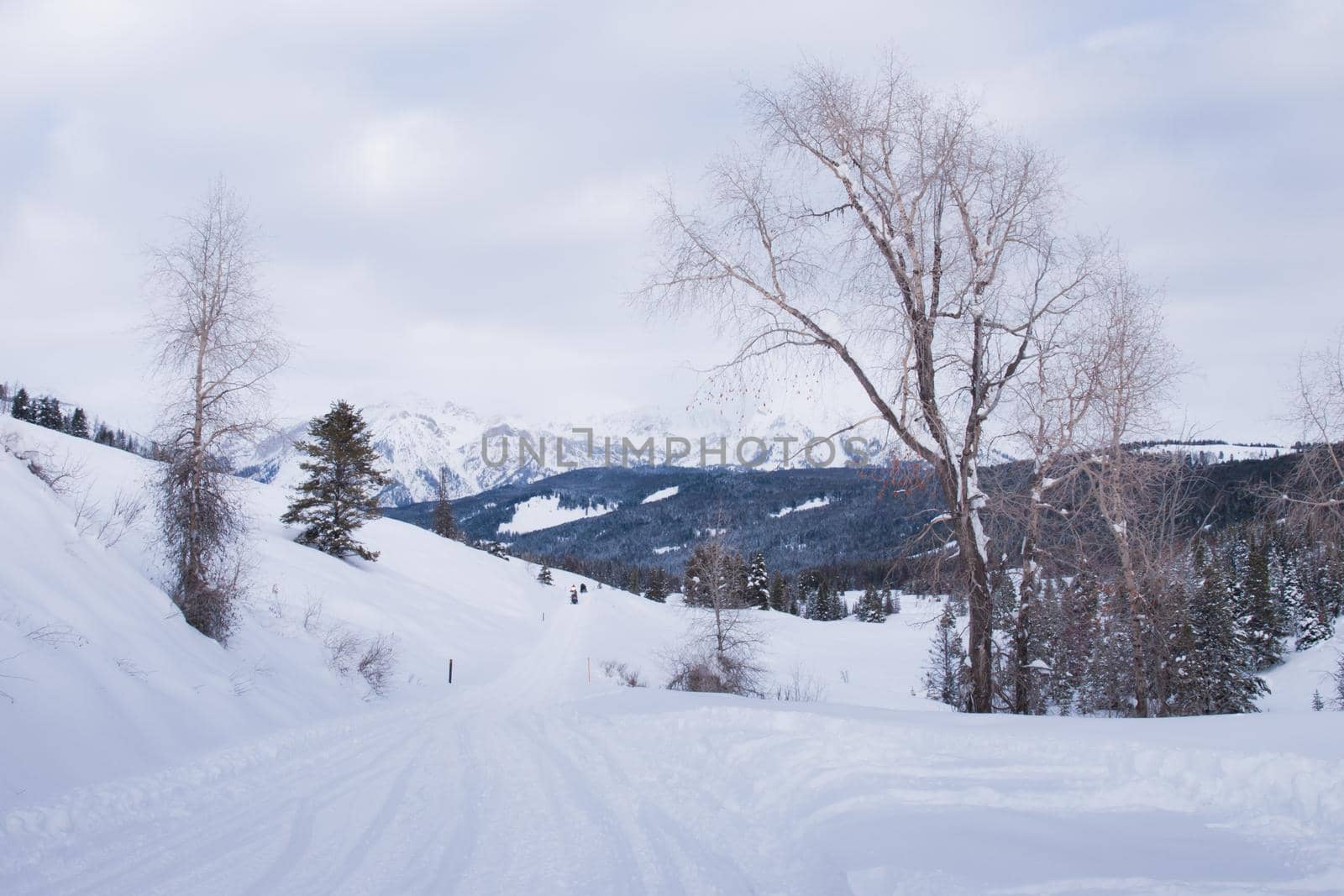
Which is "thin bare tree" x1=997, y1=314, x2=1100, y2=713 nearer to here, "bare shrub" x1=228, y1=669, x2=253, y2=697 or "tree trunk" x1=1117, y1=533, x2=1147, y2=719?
"tree trunk" x1=1117, y1=533, x2=1147, y2=719

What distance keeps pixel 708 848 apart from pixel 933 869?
1668 mm

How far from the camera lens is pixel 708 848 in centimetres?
483

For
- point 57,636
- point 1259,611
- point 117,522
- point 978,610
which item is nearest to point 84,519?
point 117,522

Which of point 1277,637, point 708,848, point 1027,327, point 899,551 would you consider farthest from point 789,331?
point 1277,637

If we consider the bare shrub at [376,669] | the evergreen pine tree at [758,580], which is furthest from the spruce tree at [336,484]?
the evergreen pine tree at [758,580]

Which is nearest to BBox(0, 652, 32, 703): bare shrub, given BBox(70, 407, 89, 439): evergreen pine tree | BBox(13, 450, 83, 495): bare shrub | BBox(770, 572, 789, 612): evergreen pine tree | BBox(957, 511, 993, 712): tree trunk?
BBox(13, 450, 83, 495): bare shrub

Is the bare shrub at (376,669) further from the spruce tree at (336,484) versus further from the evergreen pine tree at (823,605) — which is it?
the evergreen pine tree at (823,605)

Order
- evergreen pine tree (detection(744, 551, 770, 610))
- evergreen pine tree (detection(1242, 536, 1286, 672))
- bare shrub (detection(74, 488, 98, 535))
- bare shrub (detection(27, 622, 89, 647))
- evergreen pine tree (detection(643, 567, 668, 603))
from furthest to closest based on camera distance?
evergreen pine tree (detection(643, 567, 668, 603))
evergreen pine tree (detection(744, 551, 770, 610))
evergreen pine tree (detection(1242, 536, 1286, 672))
bare shrub (detection(74, 488, 98, 535))
bare shrub (detection(27, 622, 89, 647))

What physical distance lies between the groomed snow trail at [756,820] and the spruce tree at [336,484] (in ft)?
101

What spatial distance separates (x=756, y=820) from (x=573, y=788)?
2.14 meters

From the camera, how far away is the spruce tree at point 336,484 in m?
35.7

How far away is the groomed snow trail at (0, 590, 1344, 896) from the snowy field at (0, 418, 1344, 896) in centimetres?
2

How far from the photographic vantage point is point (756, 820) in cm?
540

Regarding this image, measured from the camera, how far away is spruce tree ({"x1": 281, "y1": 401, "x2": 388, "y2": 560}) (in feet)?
117
